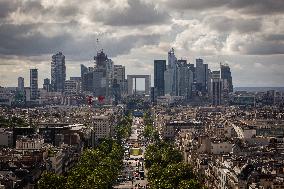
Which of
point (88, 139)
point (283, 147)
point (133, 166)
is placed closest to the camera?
point (283, 147)

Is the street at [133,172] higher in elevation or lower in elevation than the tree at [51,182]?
lower

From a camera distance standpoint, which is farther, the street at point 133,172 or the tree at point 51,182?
the street at point 133,172

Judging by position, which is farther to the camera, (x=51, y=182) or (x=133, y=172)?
(x=133, y=172)

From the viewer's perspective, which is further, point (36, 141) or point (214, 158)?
Answer: point (36, 141)

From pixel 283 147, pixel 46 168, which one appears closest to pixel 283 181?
pixel 46 168

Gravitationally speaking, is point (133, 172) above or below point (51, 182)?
below

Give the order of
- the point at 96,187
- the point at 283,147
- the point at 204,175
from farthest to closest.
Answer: the point at 283,147 < the point at 204,175 < the point at 96,187

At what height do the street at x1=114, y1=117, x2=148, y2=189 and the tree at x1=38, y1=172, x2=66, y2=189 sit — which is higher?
the tree at x1=38, y1=172, x2=66, y2=189

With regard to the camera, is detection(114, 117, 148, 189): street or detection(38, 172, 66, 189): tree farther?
detection(114, 117, 148, 189): street

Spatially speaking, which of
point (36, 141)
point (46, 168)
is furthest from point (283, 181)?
point (36, 141)

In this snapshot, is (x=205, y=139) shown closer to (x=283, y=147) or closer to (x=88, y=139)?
(x=283, y=147)
